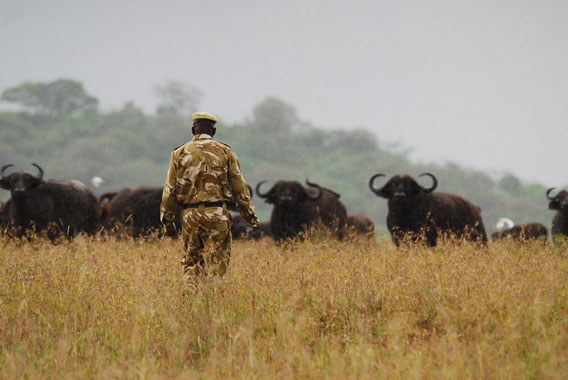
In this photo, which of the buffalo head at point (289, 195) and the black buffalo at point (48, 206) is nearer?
the black buffalo at point (48, 206)

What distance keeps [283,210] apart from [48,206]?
17.3ft

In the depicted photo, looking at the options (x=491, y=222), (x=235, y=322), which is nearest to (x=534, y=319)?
(x=235, y=322)

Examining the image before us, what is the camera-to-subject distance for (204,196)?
6066 millimetres

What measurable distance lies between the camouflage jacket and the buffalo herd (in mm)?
5630

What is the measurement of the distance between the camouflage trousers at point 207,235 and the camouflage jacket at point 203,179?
0.46ft

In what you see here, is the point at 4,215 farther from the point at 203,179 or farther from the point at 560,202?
the point at 560,202

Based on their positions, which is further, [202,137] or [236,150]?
[236,150]

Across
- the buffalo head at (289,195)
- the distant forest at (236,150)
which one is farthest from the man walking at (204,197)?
the distant forest at (236,150)

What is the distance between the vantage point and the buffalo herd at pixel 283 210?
1209cm

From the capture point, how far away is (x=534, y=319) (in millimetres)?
4930

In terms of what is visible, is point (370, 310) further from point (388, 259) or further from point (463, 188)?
point (463, 188)

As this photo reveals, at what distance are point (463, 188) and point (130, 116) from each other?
158 ft

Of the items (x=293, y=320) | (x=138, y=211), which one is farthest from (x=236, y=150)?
(x=293, y=320)

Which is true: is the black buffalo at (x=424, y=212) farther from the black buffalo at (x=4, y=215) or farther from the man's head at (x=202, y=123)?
the black buffalo at (x=4, y=215)
